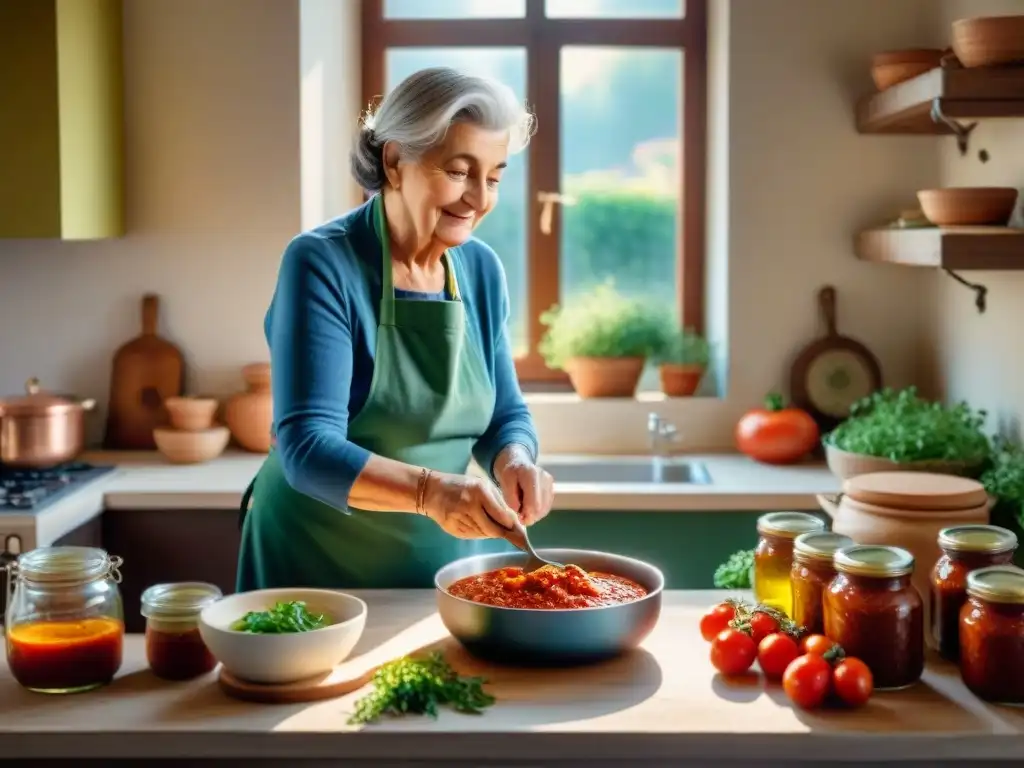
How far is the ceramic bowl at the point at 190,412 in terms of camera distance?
3.72m

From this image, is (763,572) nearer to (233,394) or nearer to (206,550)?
(206,550)

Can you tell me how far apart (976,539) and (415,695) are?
80 cm

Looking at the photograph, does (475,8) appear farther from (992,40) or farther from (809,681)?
(809,681)

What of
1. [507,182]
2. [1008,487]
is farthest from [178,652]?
[507,182]

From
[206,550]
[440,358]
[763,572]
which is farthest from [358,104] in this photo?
[763,572]

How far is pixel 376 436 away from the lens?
236cm

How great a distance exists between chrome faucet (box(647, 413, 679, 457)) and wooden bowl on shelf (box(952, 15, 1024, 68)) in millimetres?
1365

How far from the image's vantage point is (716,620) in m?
1.95

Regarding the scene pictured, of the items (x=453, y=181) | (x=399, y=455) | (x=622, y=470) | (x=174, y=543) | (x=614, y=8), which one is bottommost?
(x=174, y=543)

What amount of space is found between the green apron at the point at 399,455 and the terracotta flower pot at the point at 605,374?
161 centimetres

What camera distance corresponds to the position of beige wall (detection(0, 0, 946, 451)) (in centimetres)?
386

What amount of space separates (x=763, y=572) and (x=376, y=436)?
Result: 2.29 ft

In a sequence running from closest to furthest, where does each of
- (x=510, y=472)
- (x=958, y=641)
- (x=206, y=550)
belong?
(x=958, y=641) < (x=510, y=472) < (x=206, y=550)

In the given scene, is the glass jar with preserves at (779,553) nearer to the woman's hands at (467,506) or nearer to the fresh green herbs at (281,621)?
the woman's hands at (467,506)
